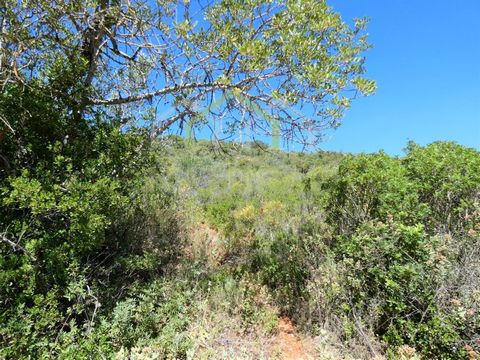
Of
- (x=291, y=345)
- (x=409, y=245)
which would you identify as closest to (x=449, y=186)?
(x=409, y=245)

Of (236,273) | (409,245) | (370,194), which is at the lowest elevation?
(236,273)

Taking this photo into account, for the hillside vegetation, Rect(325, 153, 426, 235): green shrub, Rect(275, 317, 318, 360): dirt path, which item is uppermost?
Rect(325, 153, 426, 235): green shrub

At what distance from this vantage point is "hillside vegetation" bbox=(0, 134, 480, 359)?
11.3 ft

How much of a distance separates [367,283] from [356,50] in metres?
3.25

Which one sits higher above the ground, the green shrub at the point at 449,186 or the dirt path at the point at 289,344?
the green shrub at the point at 449,186

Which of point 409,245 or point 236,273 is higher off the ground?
point 409,245

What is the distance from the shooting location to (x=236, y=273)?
5926mm

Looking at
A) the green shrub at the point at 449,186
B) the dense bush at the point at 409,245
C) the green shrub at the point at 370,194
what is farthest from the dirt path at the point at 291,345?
the green shrub at the point at 449,186

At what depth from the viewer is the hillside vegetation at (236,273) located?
11.3 feet

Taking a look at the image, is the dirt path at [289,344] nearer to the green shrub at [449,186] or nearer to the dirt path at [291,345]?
the dirt path at [291,345]

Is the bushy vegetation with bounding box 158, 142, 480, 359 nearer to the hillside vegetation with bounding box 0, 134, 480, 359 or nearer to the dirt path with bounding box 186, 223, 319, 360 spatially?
the hillside vegetation with bounding box 0, 134, 480, 359

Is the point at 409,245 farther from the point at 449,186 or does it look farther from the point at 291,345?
the point at 291,345

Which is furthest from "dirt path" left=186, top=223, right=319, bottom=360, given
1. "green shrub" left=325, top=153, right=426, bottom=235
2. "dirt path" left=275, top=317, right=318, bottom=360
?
"green shrub" left=325, top=153, right=426, bottom=235

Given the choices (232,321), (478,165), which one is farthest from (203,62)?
(478,165)
